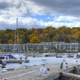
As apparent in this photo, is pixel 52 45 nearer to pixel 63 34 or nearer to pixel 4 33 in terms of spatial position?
pixel 63 34

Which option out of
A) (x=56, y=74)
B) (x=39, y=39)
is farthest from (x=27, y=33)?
(x=56, y=74)

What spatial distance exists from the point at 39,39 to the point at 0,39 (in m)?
18.9

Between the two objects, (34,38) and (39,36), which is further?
(39,36)

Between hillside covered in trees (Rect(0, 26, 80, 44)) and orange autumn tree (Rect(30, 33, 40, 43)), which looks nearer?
hillside covered in trees (Rect(0, 26, 80, 44))

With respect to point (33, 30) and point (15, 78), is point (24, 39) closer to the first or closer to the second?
point (33, 30)

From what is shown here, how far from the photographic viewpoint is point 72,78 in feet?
139

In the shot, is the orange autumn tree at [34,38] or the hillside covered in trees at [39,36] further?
the orange autumn tree at [34,38]

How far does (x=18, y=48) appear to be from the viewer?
11569cm

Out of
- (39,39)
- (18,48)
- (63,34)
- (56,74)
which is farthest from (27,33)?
Answer: (56,74)

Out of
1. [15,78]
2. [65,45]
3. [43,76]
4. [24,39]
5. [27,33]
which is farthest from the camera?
[27,33]

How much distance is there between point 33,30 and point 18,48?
52.4 meters

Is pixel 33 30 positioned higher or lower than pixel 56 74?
higher

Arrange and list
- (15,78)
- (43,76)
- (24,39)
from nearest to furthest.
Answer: (15,78)
(43,76)
(24,39)

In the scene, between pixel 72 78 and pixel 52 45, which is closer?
pixel 72 78
